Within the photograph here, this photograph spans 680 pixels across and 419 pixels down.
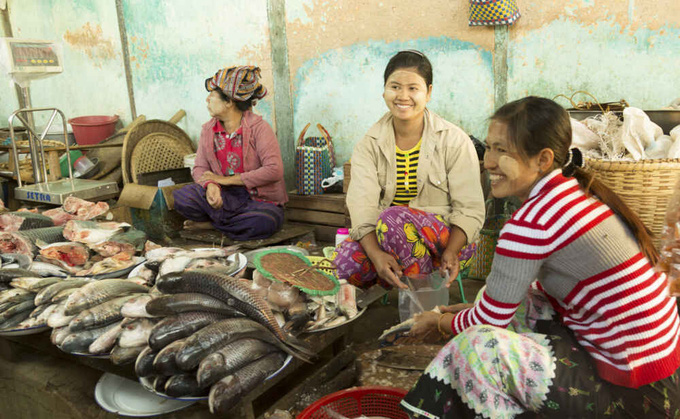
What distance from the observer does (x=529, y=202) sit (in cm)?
154

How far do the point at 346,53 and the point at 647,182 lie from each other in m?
2.88

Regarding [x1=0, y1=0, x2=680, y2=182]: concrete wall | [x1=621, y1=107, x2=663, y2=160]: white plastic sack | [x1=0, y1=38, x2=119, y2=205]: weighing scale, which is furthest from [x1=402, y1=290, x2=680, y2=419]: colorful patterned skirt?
[x1=0, y1=38, x2=119, y2=205]: weighing scale

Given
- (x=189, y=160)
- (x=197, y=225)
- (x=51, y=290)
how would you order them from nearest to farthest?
(x=51, y=290), (x=197, y=225), (x=189, y=160)

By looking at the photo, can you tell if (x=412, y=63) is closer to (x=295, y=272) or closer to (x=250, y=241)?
(x=295, y=272)

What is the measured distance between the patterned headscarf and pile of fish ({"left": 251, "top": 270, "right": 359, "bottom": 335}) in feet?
7.81

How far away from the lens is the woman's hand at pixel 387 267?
8.32 feet

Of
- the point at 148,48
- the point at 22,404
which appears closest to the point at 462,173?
the point at 22,404

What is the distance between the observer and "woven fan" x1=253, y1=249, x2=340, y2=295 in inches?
82.4

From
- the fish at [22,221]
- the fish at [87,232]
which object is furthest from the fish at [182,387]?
the fish at [22,221]

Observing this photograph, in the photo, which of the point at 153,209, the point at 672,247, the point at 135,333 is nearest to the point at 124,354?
the point at 135,333

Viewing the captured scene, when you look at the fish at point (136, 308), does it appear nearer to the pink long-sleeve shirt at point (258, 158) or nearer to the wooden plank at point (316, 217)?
the pink long-sleeve shirt at point (258, 158)

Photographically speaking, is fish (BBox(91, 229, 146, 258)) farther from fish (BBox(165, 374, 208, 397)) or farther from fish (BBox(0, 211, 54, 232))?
fish (BBox(165, 374, 208, 397))

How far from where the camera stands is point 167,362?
5.52 feet

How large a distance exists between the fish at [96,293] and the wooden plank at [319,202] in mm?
2450
